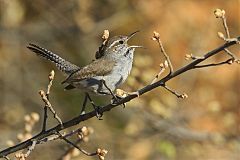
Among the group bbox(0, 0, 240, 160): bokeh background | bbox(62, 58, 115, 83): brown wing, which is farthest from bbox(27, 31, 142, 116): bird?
bbox(0, 0, 240, 160): bokeh background

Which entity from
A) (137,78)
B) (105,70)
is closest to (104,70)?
(105,70)

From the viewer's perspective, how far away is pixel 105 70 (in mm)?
4652

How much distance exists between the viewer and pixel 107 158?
23.4 feet

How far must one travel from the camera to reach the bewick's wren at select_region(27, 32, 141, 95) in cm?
455

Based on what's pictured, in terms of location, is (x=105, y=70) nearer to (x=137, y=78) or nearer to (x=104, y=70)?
(x=104, y=70)

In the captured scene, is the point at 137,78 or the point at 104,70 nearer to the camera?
the point at 104,70

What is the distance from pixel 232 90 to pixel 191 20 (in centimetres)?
113

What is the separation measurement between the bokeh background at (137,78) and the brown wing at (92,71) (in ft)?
3.98

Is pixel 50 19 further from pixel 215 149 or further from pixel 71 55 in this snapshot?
pixel 215 149

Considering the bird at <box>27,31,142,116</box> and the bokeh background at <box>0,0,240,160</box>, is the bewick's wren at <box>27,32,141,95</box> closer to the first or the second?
the bird at <box>27,31,142,116</box>

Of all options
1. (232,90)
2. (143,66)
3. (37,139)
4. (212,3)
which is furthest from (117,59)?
(212,3)

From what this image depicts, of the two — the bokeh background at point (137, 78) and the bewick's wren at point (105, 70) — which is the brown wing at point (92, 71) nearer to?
the bewick's wren at point (105, 70)

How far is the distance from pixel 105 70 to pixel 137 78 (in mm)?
1596

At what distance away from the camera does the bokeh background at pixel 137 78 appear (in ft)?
22.5
